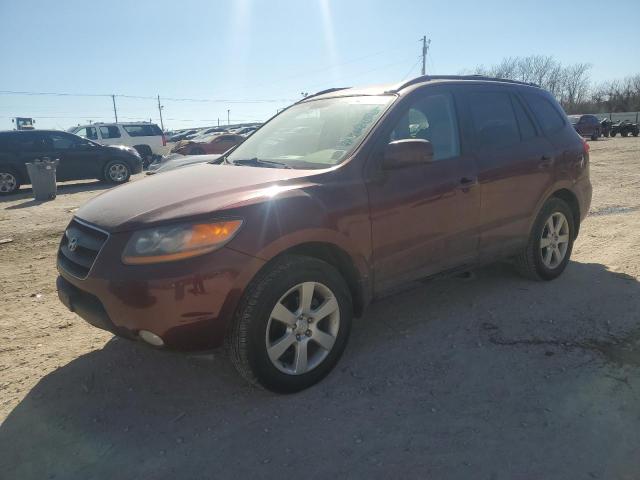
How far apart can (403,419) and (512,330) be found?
1433mm

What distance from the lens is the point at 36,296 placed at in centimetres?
449

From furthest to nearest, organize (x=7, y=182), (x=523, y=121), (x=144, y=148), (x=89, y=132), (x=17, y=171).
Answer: (x=144, y=148)
(x=89, y=132)
(x=17, y=171)
(x=7, y=182)
(x=523, y=121)

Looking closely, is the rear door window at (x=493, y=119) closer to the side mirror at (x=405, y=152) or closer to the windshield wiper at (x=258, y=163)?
the side mirror at (x=405, y=152)

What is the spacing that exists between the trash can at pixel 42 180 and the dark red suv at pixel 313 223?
8.91m

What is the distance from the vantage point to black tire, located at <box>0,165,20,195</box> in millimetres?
12266

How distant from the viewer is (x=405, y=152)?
9.88 feet

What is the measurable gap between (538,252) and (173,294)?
339 centimetres

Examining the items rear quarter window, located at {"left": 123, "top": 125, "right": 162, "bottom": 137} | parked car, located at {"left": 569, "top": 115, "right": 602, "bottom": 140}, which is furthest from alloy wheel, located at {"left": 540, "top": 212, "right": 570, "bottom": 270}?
parked car, located at {"left": 569, "top": 115, "right": 602, "bottom": 140}

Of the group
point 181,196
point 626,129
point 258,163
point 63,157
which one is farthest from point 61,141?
point 626,129

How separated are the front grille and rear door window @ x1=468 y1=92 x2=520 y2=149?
9.32ft

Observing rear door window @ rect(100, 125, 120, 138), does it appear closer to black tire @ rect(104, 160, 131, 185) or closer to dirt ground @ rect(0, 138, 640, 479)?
black tire @ rect(104, 160, 131, 185)

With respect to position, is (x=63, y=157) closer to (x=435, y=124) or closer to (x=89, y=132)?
(x=89, y=132)

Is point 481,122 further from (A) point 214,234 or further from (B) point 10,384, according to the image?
(B) point 10,384

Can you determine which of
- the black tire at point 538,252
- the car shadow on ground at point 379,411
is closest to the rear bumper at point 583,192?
the black tire at point 538,252
